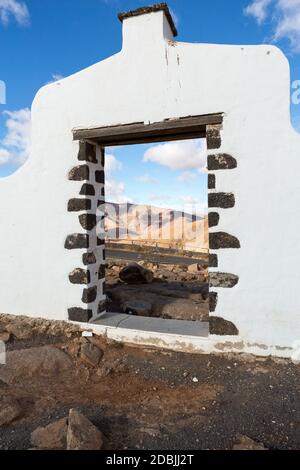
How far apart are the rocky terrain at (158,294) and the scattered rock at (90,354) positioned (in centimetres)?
143

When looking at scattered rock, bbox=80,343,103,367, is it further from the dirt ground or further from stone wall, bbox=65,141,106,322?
stone wall, bbox=65,141,106,322

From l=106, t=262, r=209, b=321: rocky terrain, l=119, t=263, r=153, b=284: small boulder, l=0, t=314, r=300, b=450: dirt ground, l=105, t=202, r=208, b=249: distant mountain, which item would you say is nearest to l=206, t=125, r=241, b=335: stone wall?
l=0, t=314, r=300, b=450: dirt ground

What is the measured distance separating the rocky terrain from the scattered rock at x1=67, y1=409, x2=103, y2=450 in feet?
9.81

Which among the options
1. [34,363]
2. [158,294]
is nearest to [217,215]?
[34,363]

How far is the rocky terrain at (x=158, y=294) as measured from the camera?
225 inches

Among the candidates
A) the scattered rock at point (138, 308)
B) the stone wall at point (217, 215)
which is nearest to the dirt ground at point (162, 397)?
the stone wall at point (217, 215)

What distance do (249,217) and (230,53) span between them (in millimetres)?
1865

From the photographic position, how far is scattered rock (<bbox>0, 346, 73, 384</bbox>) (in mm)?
3750

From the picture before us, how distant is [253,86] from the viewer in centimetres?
377

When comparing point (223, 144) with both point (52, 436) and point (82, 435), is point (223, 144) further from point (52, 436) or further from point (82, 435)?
point (52, 436)

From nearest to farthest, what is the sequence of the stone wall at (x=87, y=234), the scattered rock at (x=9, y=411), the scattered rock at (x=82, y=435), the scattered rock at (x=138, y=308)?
the scattered rock at (x=82, y=435), the scattered rock at (x=9, y=411), the stone wall at (x=87, y=234), the scattered rock at (x=138, y=308)

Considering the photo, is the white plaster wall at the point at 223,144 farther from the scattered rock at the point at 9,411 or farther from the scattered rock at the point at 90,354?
the scattered rock at the point at 9,411

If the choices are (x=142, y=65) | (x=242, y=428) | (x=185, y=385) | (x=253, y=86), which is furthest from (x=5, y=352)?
(x=253, y=86)

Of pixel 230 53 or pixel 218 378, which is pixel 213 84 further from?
pixel 218 378
